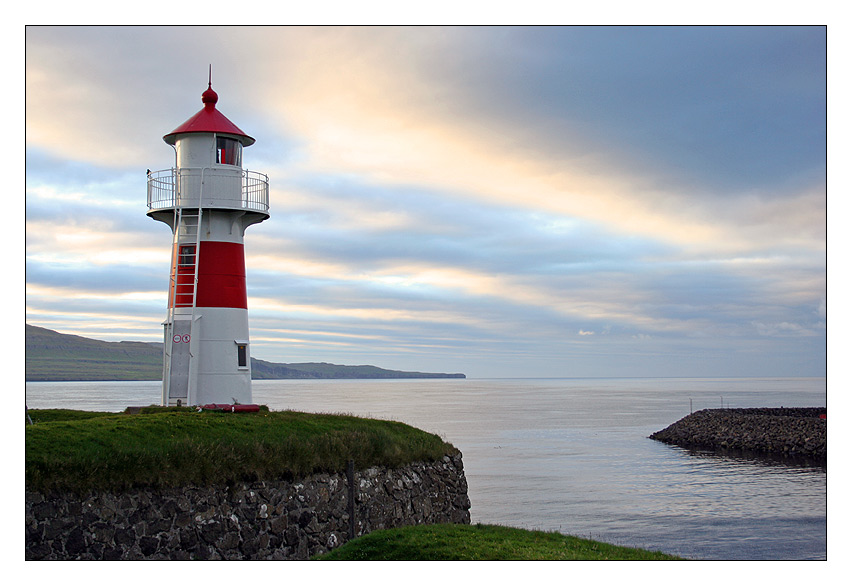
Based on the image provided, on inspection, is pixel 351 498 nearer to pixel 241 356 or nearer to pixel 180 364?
pixel 241 356

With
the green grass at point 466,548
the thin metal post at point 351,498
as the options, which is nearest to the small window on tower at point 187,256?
the thin metal post at point 351,498

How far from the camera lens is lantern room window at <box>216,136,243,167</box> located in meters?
23.9

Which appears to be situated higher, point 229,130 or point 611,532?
point 229,130

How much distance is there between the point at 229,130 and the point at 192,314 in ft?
19.0

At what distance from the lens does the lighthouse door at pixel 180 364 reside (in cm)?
2309

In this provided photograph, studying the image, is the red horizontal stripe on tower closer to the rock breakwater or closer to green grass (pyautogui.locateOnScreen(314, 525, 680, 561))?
green grass (pyautogui.locateOnScreen(314, 525, 680, 561))

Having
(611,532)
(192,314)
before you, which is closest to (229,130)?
(192,314)

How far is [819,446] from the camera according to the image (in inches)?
2000

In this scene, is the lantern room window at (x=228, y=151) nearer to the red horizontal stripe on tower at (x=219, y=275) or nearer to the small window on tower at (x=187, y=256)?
the red horizontal stripe on tower at (x=219, y=275)

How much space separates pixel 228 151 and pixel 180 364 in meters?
6.75

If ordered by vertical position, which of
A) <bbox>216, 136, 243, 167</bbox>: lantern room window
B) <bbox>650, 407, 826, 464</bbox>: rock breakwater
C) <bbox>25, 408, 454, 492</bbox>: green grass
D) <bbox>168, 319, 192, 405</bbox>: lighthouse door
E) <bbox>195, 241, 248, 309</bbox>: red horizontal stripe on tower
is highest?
<bbox>216, 136, 243, 167</bbox>: lantern room window

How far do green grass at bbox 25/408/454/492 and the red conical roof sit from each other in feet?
27.8

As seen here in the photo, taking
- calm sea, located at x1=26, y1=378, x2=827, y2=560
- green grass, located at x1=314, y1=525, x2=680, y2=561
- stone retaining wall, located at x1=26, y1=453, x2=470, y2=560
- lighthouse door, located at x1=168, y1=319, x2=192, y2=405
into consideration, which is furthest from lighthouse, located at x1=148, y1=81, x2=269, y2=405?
calm sea, located at x1=26, y1=378, x2=827, y2=560
